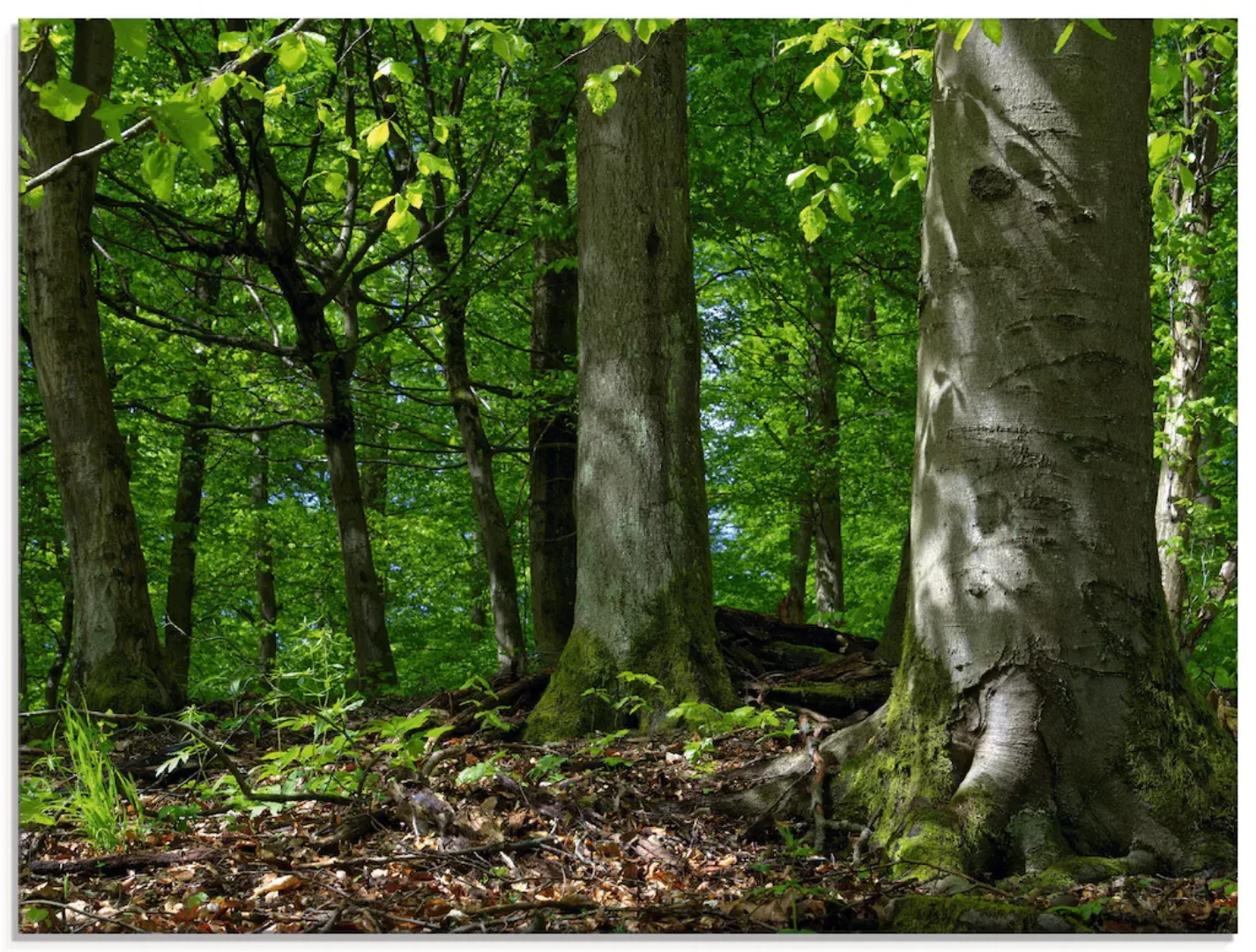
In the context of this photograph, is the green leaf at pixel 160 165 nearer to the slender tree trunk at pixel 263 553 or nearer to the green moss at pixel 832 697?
the green moss at pixel 832 697

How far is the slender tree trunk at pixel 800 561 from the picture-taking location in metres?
12.1

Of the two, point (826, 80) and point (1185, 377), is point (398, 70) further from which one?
point (1185, 377)

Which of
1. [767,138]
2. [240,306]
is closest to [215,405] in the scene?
[240,306]

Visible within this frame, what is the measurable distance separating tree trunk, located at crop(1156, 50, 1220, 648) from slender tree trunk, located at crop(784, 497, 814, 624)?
4.76 metres

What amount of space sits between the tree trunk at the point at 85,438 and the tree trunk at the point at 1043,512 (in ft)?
14.0

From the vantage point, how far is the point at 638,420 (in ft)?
15.3

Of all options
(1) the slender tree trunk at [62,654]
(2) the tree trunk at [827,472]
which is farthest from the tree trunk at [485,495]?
(2) the tree trunk at [827,472]

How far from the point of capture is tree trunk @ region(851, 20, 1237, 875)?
8.87 ft

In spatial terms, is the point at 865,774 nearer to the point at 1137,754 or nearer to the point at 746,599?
the point at 1137,754

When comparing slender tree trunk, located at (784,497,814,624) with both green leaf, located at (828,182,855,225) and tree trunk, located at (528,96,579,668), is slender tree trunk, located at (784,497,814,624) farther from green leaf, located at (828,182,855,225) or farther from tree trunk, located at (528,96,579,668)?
green leaf, located at (828,182,855,225)

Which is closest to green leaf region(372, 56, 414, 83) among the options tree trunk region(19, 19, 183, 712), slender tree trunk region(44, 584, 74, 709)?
tree trunk region(19, 19, 183, 712)

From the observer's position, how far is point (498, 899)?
2553 millimetres

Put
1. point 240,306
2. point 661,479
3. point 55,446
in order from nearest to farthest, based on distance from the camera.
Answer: point 661,479
point 55,446
point 240,306

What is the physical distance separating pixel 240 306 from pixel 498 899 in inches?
361
